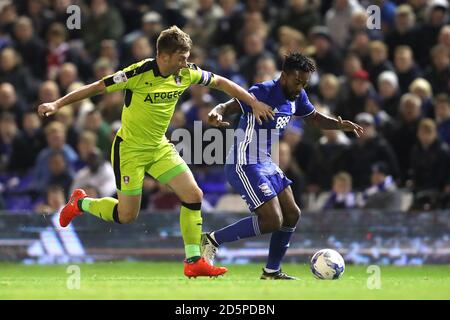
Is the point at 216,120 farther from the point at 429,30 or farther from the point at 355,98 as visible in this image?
the point at 429,30

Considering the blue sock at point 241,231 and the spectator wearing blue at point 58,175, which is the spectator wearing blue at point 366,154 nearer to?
the spectator wearing blue at point 58,175

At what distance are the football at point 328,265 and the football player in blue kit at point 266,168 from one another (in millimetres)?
310

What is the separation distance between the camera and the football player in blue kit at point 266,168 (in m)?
12.2

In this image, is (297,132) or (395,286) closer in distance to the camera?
(395,286)

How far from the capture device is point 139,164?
480 inches

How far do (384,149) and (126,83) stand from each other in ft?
19.7

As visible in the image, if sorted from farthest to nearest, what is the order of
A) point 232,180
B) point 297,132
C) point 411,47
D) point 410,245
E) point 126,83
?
point 411,47 → point 297,132 → point 410,245 → point 232,180 → point 126,83

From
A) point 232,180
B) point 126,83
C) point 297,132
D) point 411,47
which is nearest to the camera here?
point 126,83

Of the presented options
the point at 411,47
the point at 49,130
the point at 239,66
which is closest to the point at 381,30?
the point at 411,47

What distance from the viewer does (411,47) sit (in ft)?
61.6

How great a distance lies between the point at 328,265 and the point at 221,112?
1.92 m

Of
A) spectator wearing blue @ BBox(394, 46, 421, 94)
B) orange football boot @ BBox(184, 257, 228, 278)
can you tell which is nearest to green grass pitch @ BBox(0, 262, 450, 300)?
orange football boot @ BBox(184, 257, 228, 278)

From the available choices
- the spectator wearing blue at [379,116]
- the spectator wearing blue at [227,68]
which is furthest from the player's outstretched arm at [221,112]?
the spectator wearing blue at [227,68]

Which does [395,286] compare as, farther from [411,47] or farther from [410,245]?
[411,47]
